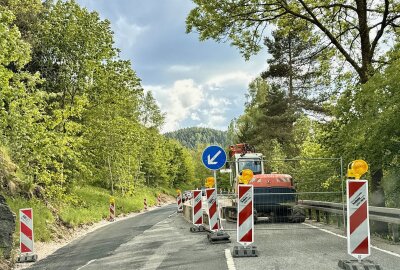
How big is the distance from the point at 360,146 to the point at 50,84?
21.6 meters

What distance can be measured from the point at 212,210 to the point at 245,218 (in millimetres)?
3346

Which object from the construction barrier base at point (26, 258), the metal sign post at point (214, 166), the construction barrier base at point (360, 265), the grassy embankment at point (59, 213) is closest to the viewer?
the construction barrier base at point (360, 265)

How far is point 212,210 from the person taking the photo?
12.5 m

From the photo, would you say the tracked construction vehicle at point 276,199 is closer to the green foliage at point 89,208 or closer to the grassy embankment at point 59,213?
the grassy embankment at point 59,213

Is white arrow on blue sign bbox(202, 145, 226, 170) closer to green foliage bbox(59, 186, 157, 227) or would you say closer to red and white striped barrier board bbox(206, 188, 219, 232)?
red and white striped barrier board bbox(206, 188, 219, 232)

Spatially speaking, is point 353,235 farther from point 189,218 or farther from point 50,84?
point 50,84

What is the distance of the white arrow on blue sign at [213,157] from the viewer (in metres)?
12.2

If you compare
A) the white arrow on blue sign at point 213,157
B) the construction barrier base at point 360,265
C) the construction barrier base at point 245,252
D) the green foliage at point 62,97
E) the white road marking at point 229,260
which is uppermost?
the green foliage at point 62,97

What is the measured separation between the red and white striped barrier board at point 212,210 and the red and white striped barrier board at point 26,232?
5.19 metres

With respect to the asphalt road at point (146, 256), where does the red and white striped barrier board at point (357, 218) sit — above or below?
above

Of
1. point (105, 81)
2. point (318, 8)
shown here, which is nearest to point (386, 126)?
point (318, 8)

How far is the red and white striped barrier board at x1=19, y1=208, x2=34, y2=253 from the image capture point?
11.7 metres

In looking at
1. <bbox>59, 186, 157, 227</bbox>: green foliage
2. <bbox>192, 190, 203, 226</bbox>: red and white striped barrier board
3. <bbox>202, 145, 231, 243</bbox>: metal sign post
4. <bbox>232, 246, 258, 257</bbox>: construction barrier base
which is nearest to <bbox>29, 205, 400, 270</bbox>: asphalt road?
<bbox>232, 246, 258, 257</bbox>: construction barrier base

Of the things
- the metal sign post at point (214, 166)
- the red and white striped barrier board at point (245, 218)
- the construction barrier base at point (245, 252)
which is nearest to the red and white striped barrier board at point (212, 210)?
the metal sign post at point (214, 166)
